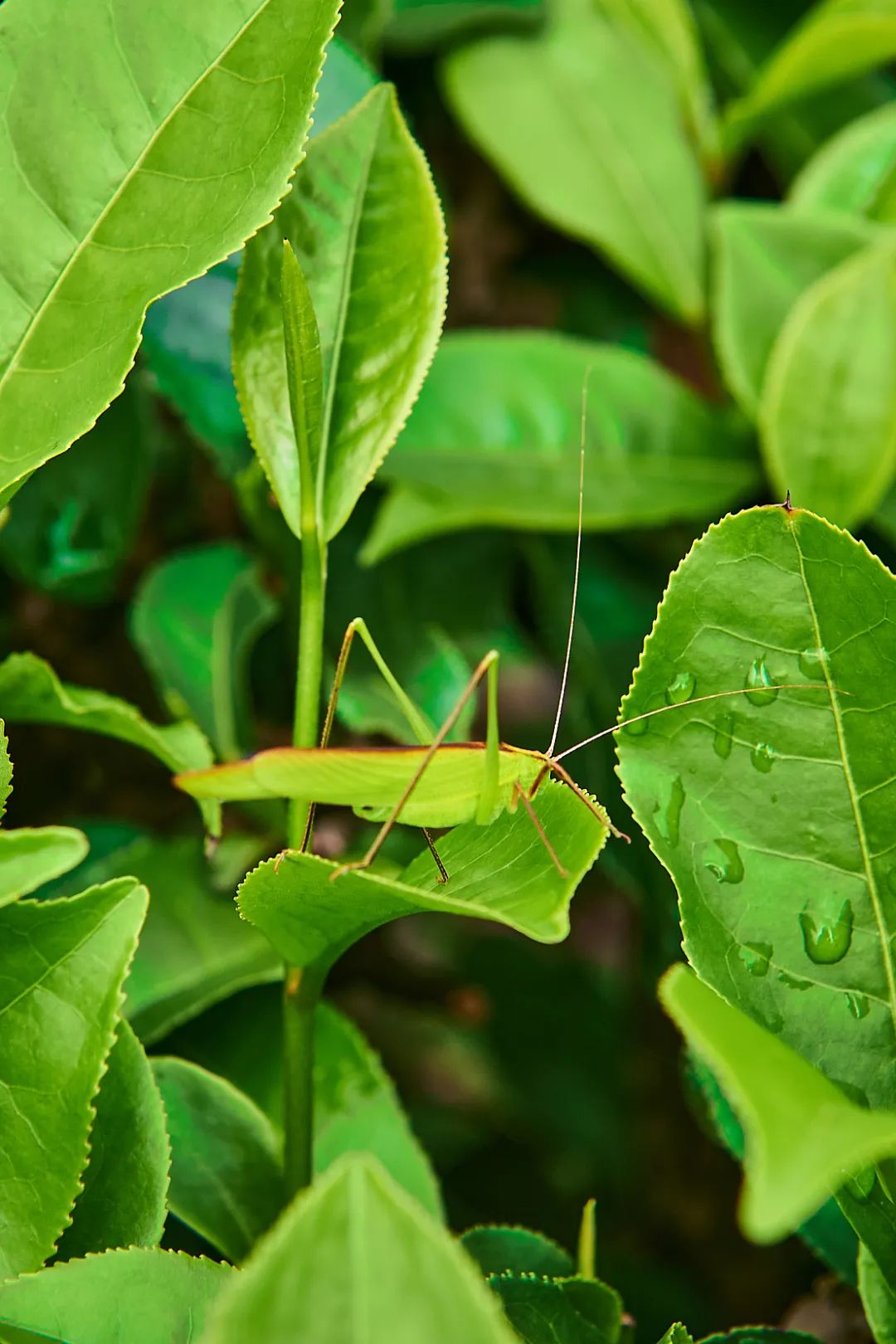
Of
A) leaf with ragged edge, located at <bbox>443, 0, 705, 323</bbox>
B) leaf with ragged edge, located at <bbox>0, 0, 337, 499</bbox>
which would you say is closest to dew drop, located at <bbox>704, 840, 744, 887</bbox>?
leaf with ragged edge, located at <bbox>0, 0, 337, 499</bbox>

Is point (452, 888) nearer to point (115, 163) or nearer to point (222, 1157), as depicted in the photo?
point (222, 1157)

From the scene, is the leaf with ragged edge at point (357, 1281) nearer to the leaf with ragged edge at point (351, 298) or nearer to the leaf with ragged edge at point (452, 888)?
the leaf with ragged edge at point (452, 888)

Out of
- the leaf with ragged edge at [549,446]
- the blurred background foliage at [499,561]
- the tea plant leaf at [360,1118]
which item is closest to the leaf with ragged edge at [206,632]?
the blurred background foliage at [499,561]

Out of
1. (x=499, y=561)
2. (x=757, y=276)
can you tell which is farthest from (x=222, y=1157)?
(x=757, y=276)

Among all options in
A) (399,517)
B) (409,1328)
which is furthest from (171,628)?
(409,1328)

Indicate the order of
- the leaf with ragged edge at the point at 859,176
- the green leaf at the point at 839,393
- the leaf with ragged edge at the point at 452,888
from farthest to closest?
the leaf with ragged edge at the point at 859,176, the green leaf at the point at 839,393, the leaf with ragged edge at the point at 452,888
